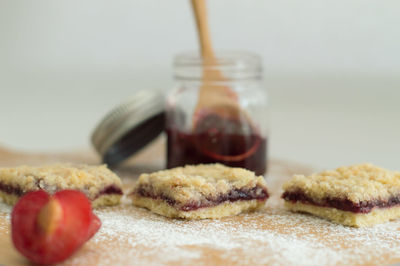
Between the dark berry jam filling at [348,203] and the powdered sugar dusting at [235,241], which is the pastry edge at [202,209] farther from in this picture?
the dark berry jam filling at [348,203]

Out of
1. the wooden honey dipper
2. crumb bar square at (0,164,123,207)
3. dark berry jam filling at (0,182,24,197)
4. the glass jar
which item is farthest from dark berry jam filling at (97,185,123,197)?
the wooden honey dipper

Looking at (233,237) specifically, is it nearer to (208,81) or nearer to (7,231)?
(7,231)

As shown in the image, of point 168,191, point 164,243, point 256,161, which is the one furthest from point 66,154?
point 164,243

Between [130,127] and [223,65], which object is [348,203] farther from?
[130,127]

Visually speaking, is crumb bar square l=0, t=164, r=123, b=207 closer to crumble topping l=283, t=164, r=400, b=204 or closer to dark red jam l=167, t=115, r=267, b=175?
dark red jam l=167, t=115, r=267, b=175

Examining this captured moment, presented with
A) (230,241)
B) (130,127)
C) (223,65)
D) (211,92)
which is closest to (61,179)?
(230,241)

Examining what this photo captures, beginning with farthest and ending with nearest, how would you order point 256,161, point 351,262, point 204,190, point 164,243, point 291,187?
1. point 256,161
2. point 291,187
3. point 204,190
4. point 164,243
5. point 351,262

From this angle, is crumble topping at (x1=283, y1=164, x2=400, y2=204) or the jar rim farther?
the jar rim
